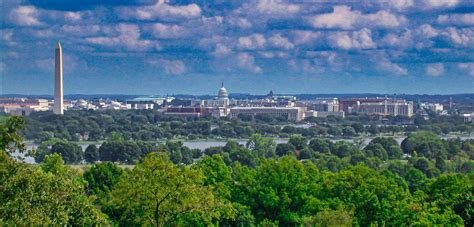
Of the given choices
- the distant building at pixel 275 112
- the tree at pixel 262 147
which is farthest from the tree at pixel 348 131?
the distant building at pixel 275 112

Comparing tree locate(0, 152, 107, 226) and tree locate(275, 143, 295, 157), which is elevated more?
tree locate(0, 152, 107, 226)

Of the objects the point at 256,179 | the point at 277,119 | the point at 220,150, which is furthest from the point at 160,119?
the point at 256,179

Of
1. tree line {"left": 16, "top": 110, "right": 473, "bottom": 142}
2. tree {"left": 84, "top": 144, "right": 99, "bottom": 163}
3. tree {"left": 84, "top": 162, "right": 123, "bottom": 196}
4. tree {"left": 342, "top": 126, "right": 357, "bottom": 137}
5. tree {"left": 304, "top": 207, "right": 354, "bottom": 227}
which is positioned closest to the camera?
tree {"left": 304, "top": 207, "right": 354, "bottom": 227}

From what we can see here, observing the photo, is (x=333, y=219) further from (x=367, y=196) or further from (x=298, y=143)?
(x=298, y=143)

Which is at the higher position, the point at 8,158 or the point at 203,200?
the point at 8,158

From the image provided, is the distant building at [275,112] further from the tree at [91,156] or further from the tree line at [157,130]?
the tree at [91,156]

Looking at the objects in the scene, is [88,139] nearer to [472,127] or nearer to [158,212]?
[472,127]

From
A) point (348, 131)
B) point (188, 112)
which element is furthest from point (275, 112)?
point (348, 131)

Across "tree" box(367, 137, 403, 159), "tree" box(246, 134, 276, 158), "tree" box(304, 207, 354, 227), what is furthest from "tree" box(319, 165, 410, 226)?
"tree" box(246, 134, 276, 158)

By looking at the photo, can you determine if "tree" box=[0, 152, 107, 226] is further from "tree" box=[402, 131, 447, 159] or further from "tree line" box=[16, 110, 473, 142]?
"tree line" box=[16, 110, 473, 142]
